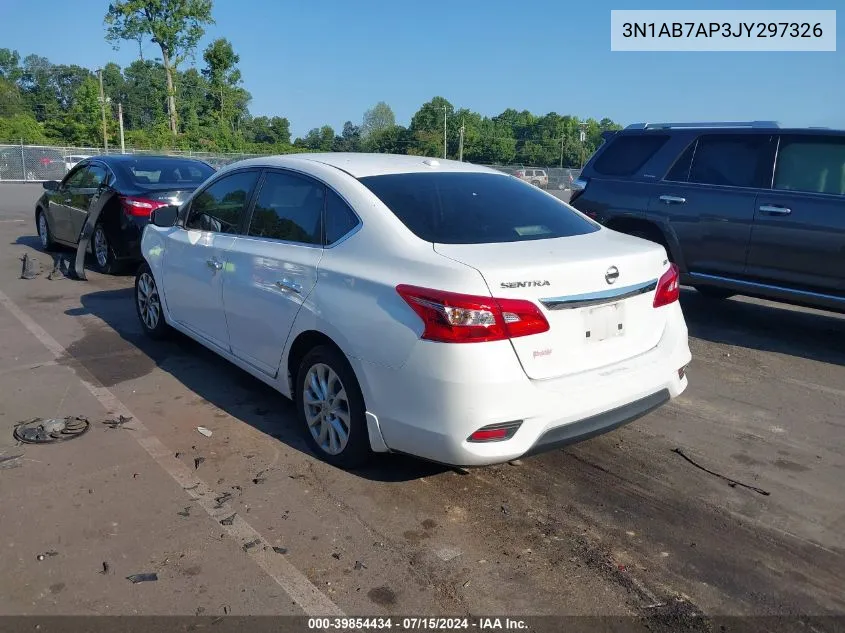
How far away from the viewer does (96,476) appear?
152 inches

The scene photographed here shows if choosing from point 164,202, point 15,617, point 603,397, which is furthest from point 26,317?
point 603,397

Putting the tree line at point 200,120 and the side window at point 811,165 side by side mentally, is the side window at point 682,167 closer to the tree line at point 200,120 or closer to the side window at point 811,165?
the side window at point 811,165

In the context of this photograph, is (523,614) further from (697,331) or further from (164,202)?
(164,202)

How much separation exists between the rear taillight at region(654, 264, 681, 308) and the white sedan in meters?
0.02

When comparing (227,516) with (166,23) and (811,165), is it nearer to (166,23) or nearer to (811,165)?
(811,165)

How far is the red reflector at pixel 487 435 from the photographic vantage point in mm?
3221

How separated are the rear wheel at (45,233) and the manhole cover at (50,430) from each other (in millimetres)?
7777

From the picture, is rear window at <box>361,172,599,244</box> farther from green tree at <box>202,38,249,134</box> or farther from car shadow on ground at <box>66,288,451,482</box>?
green tree at <box>202,38,249,134</box>

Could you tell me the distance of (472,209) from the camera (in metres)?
4.02

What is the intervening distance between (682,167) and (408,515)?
5.23 meters

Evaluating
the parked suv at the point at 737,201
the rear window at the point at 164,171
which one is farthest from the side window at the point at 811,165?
the rear window at the point at 164,171

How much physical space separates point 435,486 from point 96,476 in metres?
1.83

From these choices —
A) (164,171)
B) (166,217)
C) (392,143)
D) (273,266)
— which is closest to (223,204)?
(166,217)

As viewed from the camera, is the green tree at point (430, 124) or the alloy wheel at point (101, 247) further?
the green tree at point (430, 124)
